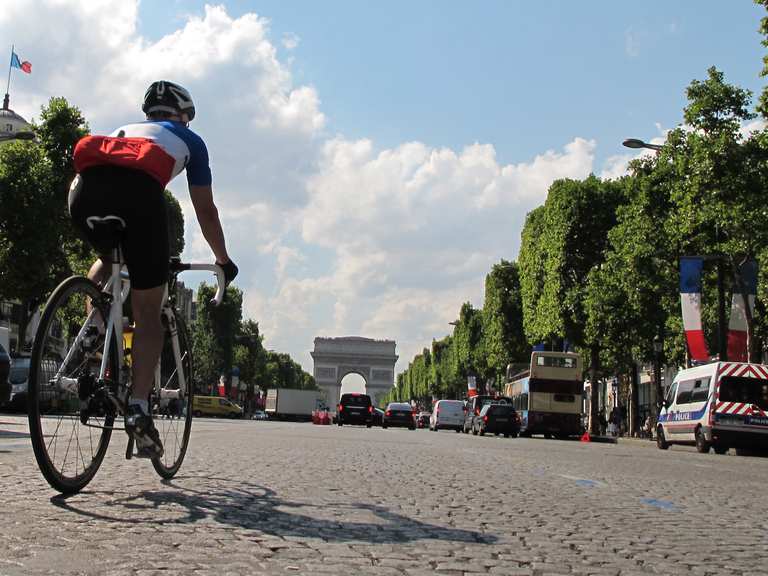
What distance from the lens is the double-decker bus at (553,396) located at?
1756 inches

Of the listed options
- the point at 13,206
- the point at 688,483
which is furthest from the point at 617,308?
the point at 688,483

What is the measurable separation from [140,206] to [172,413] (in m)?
1.56

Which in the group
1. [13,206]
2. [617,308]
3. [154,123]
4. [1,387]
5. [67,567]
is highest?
[13,206]

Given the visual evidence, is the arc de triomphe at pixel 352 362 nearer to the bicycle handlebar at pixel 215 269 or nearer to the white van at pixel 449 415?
the white van at pixel 449 415

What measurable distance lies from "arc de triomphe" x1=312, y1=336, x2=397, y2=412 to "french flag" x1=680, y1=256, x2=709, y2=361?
129171mm

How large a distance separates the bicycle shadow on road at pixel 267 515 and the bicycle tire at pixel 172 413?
39 cm

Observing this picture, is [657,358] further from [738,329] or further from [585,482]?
[585,482]

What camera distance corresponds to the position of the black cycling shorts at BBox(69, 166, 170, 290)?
17.3 feet

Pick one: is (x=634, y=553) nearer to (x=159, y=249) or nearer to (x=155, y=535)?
(x=155, y=535)

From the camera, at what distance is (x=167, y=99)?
584 centimetres

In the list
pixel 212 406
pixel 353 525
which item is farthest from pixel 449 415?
pixel 353 525

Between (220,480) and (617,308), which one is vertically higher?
(617,308)

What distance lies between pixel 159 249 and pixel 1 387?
742 cm

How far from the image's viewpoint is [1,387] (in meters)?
12.0
